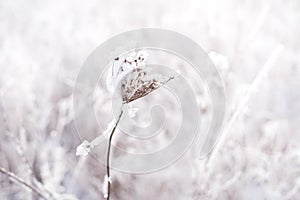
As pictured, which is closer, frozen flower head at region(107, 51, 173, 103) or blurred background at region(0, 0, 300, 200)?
frozen flower head at region(107, 51, 173, 103)

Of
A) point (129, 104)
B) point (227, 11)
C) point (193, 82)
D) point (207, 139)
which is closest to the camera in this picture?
point (129, 104)

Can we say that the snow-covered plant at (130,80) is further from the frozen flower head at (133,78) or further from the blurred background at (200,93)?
the blurred background at (200,93)

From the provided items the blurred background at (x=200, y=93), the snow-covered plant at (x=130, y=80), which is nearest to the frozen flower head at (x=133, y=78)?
the snow-covered plant at (x=130, y=80)

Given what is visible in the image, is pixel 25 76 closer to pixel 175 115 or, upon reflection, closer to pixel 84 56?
pixel 84 56

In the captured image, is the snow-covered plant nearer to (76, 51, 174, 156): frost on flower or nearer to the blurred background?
(76, 51, 174, 156): frost on flower

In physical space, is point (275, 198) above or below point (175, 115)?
below

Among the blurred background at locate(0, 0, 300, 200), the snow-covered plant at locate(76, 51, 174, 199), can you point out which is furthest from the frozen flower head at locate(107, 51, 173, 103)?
the blurred background at locate(0, 0, 300, 200)

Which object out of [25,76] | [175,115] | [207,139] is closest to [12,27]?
[25,76]
